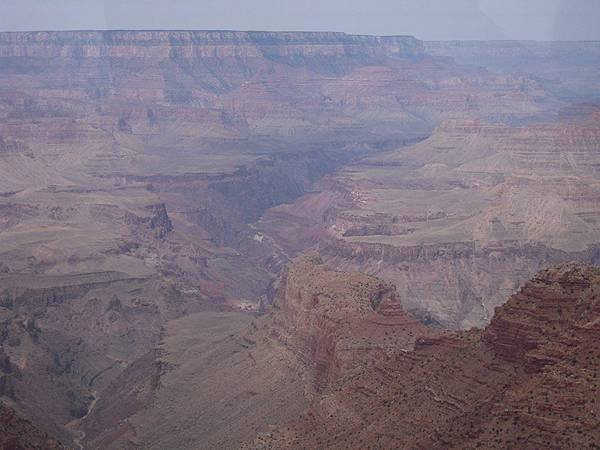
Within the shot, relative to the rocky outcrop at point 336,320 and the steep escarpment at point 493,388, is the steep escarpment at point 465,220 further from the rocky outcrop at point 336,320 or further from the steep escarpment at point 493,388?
the steep escarpment at point 493,388

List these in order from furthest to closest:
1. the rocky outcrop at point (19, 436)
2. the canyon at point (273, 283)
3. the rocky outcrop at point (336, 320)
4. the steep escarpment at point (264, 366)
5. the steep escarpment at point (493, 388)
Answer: the steep escarpment at point (264, 366) < the rocky outcrop at point (336, 320) < the canyon at point (273, 283) < the rocky outcrop at point (19, 436) < the steep escarpment at point (493, 388)

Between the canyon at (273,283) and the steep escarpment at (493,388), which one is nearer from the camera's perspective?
the steep escarpment at (493,388)

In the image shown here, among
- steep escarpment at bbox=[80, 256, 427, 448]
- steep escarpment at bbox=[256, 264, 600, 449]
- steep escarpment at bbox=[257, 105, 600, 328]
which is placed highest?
steep escarpment at bbox=[256, 264, 600, 449]

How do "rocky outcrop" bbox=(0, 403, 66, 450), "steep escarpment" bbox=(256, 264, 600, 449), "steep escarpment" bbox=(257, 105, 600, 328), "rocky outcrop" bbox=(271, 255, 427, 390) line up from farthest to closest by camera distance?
"steep escarpment" bbox=(257, 105, 600, 328), "rocky outcrop" bbox=(271, 255, 427, 390), "rocky outcrop" bbox=(0, 403, 66, 450), "steep escarpment" bbox=(256, 264, 600, 449)

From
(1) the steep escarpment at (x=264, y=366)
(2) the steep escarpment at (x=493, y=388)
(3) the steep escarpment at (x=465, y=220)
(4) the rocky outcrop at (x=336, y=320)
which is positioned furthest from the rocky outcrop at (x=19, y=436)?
(3) the steep escarpment at (x=465, y=220)

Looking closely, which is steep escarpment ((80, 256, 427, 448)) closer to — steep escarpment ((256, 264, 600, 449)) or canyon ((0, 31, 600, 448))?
canyon ((0, 31, 600, 448))

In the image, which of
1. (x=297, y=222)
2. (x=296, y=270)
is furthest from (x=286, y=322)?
(x=297, y=222)

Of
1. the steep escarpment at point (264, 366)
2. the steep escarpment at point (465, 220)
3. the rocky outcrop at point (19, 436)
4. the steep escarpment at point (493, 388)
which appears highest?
the steep escarpment at point (493, 388)

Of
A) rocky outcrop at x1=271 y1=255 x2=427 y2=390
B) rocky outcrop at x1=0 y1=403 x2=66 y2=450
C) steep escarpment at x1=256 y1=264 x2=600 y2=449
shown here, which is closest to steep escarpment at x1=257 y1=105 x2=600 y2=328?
rocky outcrop at x1=271 y1=255 x2=427 y2=390

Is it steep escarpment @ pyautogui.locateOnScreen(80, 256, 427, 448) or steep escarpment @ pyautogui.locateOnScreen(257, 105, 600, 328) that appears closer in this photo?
steep escarpment @ pyautogui.locateOnScreen(80, 256, 427, 448)
